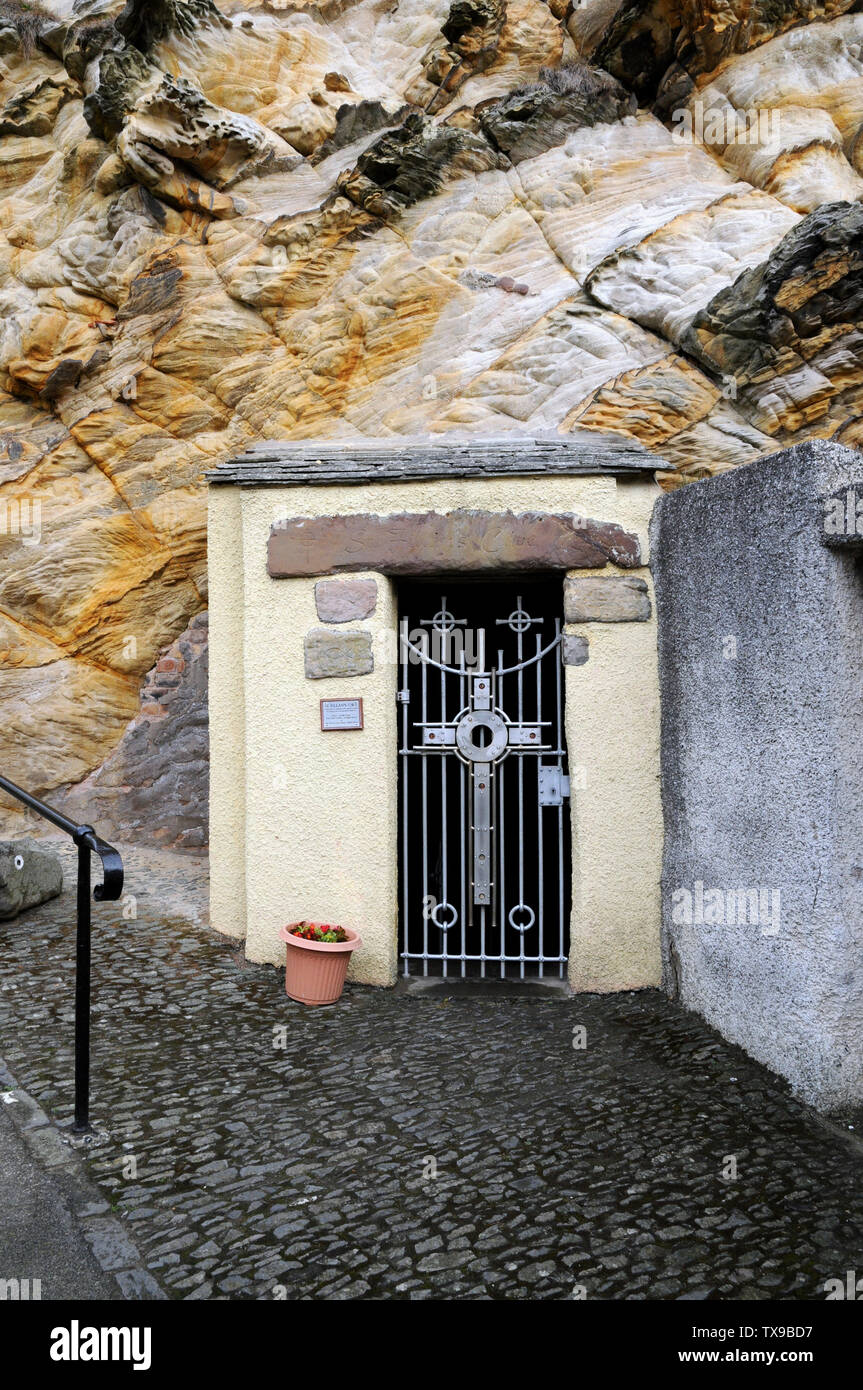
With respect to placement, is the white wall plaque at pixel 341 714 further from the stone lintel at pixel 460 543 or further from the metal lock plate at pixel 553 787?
the metal lock plate at pixel 553 787

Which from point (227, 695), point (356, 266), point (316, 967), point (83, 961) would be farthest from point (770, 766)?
point (356, 266)

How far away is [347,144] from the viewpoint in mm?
12391

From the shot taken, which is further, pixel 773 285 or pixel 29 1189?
pixel 773 285

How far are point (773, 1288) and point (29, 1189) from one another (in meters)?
2.35

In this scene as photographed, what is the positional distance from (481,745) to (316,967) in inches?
60.8

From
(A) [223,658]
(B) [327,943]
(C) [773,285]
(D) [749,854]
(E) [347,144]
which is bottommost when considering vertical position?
(B) [327,943]

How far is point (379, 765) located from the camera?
539cm

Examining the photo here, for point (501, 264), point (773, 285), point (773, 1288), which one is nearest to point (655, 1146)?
point (773, 1288)

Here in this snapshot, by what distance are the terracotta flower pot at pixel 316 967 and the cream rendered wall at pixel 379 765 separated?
12.2 inches

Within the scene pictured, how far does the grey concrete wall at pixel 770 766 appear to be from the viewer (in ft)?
12.1

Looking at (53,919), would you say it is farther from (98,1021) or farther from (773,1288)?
(773,1288)

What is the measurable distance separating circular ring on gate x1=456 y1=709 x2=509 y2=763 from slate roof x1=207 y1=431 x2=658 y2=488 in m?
1.35

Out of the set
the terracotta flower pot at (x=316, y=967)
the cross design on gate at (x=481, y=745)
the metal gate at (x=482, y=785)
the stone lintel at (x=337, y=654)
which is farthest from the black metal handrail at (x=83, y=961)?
the cross design on gate at (x=481, y=745)
